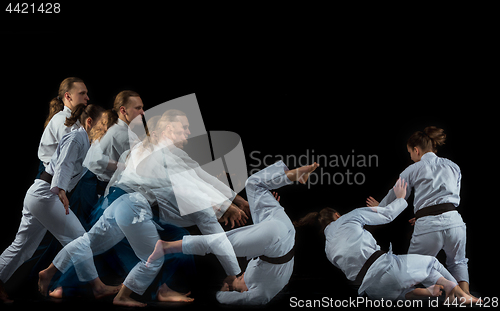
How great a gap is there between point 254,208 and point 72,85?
1659 millimetres

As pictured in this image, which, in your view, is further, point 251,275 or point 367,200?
point 367,200

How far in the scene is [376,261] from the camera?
2748 millimetres

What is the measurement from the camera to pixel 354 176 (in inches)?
126

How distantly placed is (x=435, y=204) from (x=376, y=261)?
2.02 feet

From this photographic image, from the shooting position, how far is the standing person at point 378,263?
271cm

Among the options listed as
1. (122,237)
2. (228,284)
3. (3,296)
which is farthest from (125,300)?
(3,296)

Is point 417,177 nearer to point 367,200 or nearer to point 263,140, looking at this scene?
point 367,200

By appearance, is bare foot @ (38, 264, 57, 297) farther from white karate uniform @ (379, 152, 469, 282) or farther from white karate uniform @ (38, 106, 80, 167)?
white karate uniform @ (379, 152, 469, 282)

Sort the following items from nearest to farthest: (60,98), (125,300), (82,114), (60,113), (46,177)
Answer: (125,300), (46,177), (82,114), (60,113), (60,98)

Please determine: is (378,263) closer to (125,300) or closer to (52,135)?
(125,300)

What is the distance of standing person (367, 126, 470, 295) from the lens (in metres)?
3.00

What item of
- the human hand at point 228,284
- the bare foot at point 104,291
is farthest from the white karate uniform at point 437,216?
the bare foot at point 104,291

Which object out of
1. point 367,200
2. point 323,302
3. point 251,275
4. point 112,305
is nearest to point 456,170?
point 367,200

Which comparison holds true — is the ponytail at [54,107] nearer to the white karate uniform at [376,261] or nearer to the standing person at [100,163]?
the standing person at [100,163]
